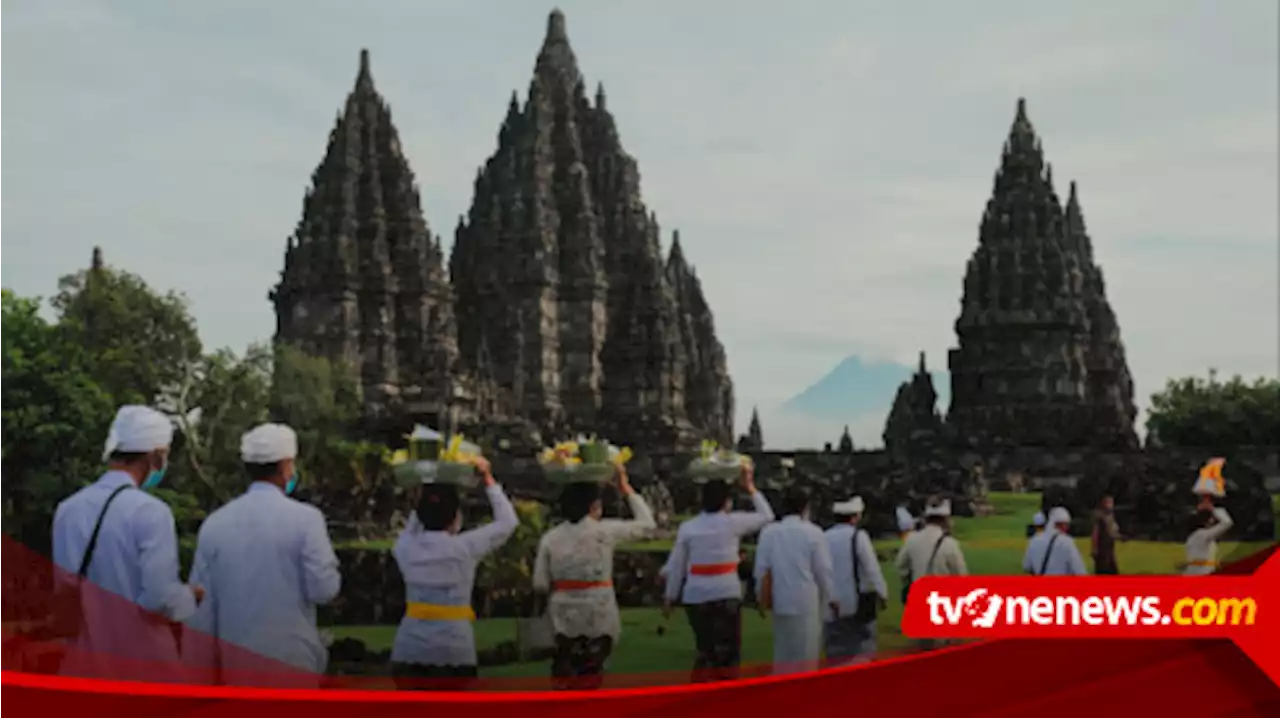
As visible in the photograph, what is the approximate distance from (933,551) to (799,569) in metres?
1.79

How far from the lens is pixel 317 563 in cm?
868

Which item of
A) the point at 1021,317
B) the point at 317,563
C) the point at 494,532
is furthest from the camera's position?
the point at 1021,317

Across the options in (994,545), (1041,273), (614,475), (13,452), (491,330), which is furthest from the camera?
(491,330)

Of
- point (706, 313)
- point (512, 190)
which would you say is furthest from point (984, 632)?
point (706, 313)

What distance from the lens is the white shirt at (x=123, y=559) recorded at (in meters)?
8.24

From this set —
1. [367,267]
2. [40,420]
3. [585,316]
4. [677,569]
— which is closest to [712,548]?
[677,569]

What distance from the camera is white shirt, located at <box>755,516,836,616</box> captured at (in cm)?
1112

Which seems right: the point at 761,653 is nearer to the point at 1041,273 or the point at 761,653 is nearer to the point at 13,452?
the point at 13,452

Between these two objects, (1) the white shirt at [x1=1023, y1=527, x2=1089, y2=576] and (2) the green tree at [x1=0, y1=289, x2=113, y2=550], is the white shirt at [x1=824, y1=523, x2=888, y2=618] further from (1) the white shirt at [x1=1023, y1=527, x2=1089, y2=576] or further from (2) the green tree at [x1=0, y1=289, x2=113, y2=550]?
(2) the green tree at [x1=0, y1=289, x2=113, y2=550]

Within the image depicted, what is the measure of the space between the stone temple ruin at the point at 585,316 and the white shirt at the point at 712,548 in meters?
26.2

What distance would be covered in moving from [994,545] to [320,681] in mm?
13885

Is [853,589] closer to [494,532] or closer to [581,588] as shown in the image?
[581,588]

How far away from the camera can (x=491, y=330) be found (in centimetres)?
5916

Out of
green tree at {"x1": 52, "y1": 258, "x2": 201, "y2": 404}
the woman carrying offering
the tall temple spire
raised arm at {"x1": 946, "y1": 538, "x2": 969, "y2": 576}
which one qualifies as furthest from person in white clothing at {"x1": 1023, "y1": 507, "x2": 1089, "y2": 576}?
the tall temple spire
